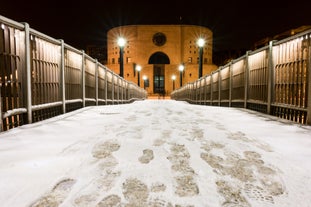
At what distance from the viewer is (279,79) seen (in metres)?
6.12

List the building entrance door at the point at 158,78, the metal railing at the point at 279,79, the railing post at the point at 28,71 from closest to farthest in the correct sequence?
the railing post at the point at 28,71 < the metal railing at the point at 279,79 < the building entrance door at the point at 158,78

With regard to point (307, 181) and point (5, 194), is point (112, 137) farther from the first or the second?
point (307, 181)

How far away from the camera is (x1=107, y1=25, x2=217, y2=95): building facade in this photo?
239 feet

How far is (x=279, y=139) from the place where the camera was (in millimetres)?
3652

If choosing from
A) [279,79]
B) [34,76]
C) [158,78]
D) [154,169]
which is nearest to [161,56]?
[158,78]

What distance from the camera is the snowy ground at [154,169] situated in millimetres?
1843

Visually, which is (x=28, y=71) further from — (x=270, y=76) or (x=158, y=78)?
(x=158, y=78)

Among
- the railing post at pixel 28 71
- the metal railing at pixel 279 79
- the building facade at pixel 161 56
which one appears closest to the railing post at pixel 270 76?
the metal railing at pixel 279 79

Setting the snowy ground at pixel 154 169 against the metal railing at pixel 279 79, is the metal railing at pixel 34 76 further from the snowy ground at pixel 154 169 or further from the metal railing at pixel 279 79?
the metal railing at pixel 279 79

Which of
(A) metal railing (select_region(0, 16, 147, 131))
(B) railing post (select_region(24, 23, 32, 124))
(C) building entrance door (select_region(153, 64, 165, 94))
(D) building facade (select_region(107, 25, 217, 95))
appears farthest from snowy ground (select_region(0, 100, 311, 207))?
(C) building entrance door (select_region(153, 64, 165, 94))

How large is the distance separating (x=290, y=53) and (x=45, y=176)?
579 cm

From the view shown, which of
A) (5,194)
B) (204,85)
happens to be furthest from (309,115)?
(204,85)

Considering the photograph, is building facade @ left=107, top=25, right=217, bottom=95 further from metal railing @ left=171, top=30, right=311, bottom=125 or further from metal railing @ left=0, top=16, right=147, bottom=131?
metal railing @ left=0, top=16, right=147, bottom=131

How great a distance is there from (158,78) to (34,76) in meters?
68.7
